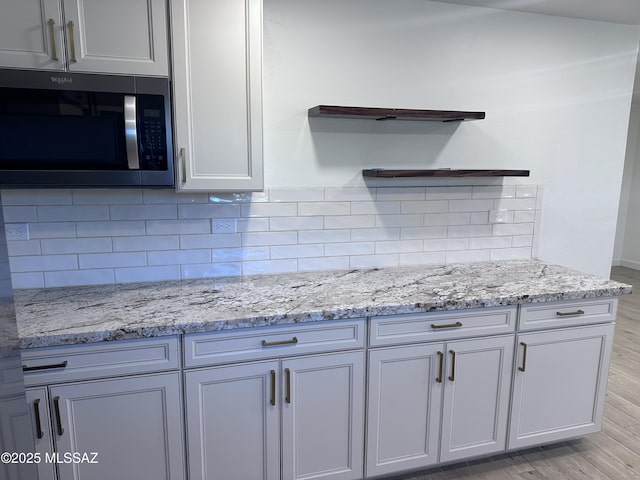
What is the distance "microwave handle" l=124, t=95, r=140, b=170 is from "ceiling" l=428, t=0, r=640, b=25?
6.06ft

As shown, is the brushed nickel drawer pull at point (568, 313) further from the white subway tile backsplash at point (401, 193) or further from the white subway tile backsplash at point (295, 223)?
the white subway tile backsplash at point (295, 223)

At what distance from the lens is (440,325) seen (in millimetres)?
2010

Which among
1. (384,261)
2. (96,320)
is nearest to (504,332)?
(384,261)

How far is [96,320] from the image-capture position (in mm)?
1680

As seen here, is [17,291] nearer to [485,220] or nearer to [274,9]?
[274,9]

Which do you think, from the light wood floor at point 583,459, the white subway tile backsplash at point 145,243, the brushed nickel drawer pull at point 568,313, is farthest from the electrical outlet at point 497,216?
the white subway tile backsplash at point 145,243

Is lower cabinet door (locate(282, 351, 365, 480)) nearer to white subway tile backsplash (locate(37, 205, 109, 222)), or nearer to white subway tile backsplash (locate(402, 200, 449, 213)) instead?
white subway tile backsplash (locate(402, 200, 449, 213))

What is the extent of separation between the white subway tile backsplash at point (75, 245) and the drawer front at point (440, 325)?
55.4 inches

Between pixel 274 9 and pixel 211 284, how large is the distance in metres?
1.48

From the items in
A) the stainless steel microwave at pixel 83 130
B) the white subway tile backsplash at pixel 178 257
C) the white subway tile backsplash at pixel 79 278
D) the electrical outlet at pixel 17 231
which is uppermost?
the stainless steel microwave at pixel 83 130

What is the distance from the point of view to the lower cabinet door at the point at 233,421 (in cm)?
176

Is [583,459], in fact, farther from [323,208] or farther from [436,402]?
[323,208]

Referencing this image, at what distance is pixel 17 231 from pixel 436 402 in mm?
2194

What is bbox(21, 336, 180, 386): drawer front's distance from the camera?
1551mm
